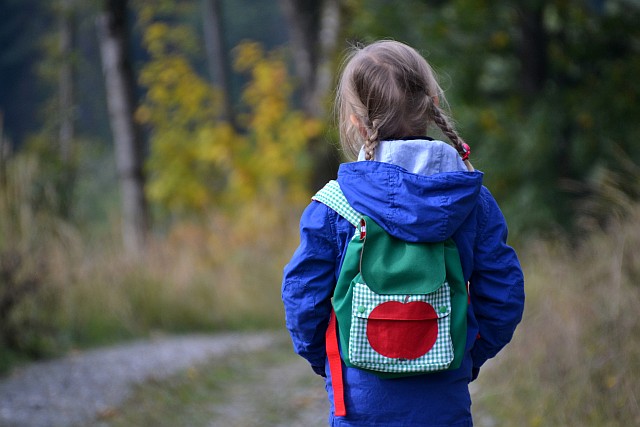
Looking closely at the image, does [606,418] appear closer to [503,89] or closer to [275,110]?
[503,89]

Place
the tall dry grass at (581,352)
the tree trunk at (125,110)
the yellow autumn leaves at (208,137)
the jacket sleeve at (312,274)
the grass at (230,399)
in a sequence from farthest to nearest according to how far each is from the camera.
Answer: the yellow autumn leaves at (208,137)
the tree trunk at (125,110)
the grass at (230,399)
the tall dry grass at (581,352)
the jacket sleeve at (312,274)

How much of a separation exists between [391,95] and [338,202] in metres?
0.33

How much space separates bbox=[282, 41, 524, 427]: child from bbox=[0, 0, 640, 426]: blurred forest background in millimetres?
943

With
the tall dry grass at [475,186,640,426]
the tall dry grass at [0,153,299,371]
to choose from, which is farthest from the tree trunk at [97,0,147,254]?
the tall dry grass at [475,186,640,426]

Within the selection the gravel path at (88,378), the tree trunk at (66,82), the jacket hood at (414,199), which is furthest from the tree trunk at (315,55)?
the jacket hood at (414,199)

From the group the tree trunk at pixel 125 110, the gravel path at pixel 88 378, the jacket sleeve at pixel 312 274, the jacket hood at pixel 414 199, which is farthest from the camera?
the tree trunk at pixel 125 110

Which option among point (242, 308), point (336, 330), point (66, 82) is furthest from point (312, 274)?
point (66, 82)

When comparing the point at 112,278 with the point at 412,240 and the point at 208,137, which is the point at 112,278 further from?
the point at 208,137

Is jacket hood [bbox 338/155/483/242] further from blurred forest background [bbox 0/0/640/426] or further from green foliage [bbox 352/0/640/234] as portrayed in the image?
green foliage [bbox 352/0/640/234]

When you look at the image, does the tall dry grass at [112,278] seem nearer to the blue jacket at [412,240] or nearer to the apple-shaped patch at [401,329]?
the blue jacket at [412,240]

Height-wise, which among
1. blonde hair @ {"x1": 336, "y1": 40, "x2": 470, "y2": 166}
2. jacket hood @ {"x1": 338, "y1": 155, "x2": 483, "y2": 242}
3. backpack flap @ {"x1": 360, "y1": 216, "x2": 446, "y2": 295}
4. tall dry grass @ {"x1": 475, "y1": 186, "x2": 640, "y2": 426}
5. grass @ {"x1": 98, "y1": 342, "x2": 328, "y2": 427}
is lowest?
grass @ {"x1": 98, "y1": 342, "x2": 328, "y2": 427}

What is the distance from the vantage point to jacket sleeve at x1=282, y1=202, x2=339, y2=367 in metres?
2.22

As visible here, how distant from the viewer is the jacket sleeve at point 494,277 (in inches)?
89.6

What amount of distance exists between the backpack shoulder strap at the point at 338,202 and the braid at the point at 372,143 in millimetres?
122
